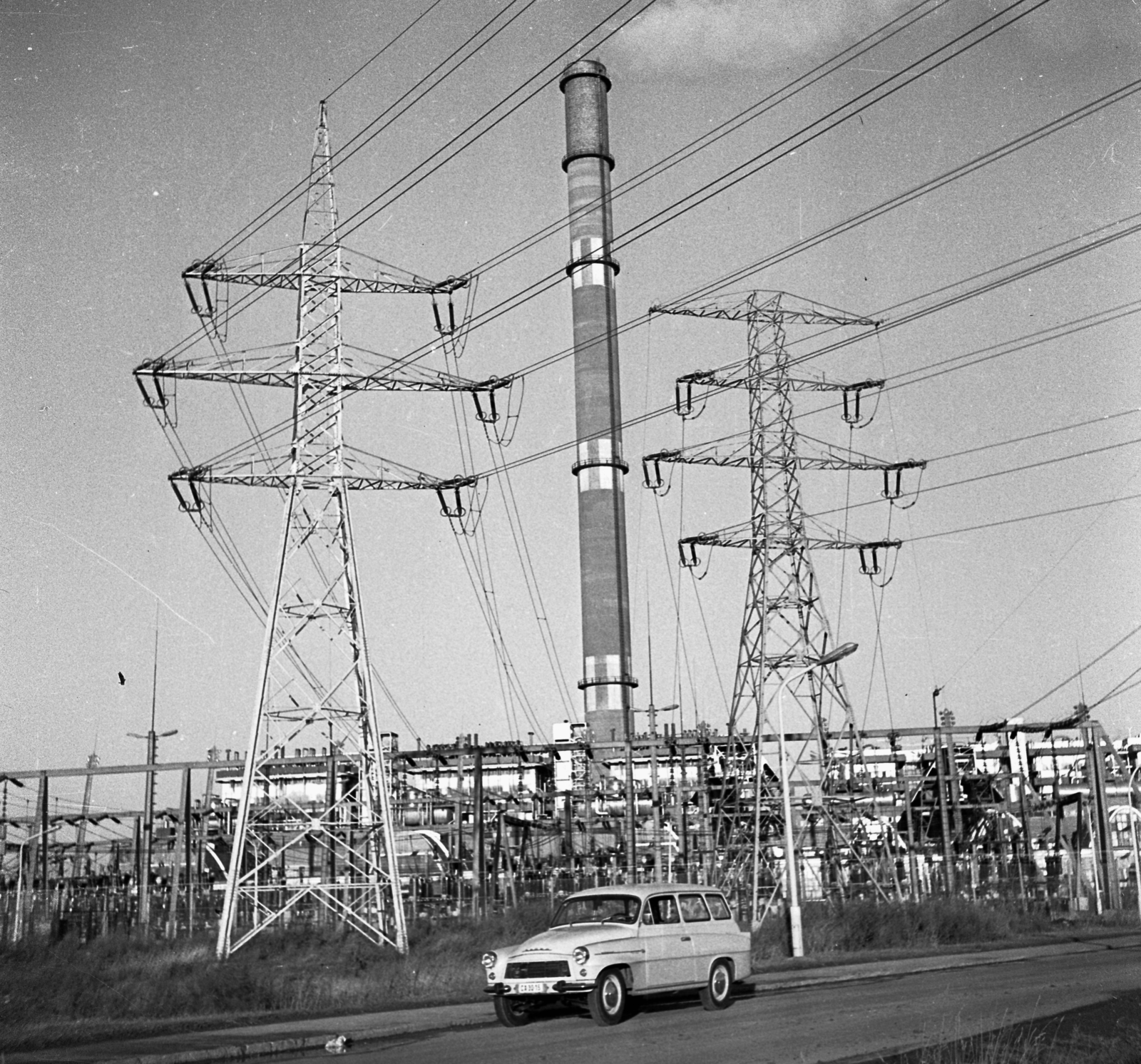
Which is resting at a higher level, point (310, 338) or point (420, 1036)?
point (310, 338)

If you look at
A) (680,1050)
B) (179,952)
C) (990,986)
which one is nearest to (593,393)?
(179,952)

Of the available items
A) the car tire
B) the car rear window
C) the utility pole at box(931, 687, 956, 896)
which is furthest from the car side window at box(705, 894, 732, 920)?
the utility pole at box(931, 687, 956, 896)

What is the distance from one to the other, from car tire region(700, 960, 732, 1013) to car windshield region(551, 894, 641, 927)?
1.51 meters

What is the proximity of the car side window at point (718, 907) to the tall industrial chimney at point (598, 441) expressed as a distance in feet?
139

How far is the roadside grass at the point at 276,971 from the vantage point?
18.5m

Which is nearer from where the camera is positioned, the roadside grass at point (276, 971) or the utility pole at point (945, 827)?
the roadside grass at point (276, 971)

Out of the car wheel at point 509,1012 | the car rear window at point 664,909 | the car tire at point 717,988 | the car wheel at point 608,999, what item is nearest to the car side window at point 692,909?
the car rear window at point 664,909

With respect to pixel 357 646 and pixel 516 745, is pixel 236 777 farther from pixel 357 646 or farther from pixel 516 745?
pixel 357 646

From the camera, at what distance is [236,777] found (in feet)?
247

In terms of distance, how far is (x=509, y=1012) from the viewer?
56.9 feet

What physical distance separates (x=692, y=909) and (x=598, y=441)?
47312mm

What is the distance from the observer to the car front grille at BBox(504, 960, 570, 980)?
658 inches

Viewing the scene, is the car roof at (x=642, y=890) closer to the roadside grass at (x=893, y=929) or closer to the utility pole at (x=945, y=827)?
the roadside grass at (x=893, y=929)

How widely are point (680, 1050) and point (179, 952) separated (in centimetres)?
1472
